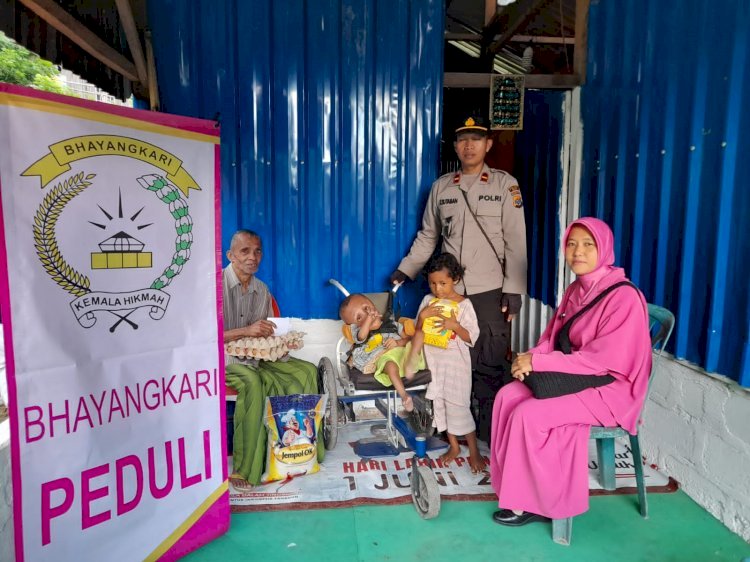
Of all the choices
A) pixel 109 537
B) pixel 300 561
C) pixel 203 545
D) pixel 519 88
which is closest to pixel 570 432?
pixel 300 561

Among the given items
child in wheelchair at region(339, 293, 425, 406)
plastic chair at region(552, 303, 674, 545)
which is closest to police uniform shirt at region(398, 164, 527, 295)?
child in wheelchair at region(339, 293, 425, 406)

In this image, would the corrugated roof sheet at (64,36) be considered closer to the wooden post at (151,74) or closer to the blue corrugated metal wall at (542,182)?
the wooden post at (151,74)

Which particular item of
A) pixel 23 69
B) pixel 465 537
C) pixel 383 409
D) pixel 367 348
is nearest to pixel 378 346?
pixel 367 348

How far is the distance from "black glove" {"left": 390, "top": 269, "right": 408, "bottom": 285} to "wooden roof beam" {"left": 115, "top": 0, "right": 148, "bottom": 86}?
2.28 meters

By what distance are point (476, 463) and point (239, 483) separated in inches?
55.9

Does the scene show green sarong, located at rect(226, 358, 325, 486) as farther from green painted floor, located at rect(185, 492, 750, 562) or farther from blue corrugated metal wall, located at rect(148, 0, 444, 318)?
blue corrugated metal wall, located at rect(148, 0, 444, 318)

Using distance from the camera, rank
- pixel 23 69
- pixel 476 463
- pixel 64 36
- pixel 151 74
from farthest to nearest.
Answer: pixel 23 69, pixel 64 36, pixel 151 74, pixel 476 463

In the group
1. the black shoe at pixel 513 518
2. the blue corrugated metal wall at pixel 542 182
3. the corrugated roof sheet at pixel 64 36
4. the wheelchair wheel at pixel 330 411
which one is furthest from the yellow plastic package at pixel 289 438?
the corrugated roof sheet at pixel 64 36

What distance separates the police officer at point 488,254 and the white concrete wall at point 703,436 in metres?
0.99

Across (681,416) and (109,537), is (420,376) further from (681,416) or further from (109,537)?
(109,537)

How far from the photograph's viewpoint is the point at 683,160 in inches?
119

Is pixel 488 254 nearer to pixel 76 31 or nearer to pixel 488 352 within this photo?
Answer: pixel 488 352

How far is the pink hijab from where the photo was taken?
2535 mm

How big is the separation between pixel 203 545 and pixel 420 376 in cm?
152
